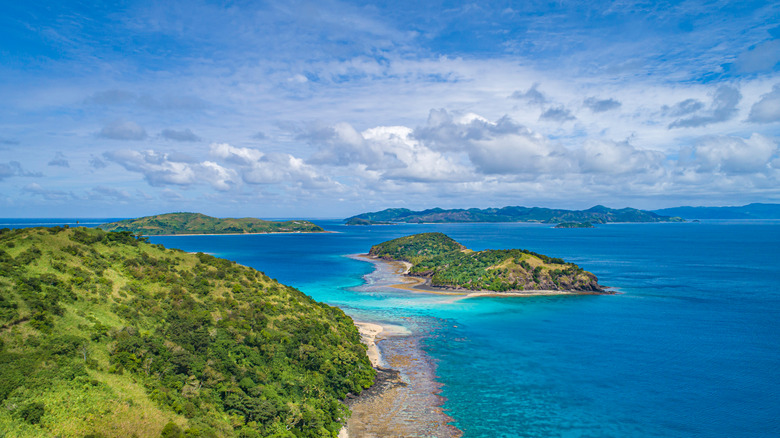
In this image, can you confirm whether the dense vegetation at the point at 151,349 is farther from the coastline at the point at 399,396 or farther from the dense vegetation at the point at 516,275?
the dense vegetation at the point at 516,275

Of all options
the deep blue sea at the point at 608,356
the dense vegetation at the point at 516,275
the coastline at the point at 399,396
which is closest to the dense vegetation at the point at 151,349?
the coastline at the point at 399,396

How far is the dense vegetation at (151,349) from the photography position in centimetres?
2889

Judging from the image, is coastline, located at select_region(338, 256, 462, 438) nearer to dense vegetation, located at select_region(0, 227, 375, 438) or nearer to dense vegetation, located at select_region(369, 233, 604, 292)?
dense vegetation, located at select_region(0, 227, 375, 438)

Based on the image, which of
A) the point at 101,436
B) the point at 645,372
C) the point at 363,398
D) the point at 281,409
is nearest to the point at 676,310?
the point at 645,372

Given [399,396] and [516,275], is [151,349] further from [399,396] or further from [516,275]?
[516,275]

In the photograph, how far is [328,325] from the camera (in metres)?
59.8

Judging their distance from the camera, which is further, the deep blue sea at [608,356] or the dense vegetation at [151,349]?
the deep blue sea at [608,356]

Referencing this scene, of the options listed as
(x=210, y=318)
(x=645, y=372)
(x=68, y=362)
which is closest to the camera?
(x=68, y=362)

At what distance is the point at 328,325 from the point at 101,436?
34.7m

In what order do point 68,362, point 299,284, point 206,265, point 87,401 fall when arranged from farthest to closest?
point 299,284 < point 206,265 < point 68,362 < point 87,401

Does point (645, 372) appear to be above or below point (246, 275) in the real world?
below

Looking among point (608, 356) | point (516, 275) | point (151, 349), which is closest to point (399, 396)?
point (151, 349)

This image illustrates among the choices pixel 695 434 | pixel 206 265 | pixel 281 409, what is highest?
pixel 206 265

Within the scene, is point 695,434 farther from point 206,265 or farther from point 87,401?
point 206,265
